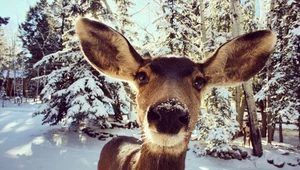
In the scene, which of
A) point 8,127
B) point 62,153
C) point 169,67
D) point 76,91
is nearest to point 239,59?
point 169,67

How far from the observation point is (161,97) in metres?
2.20

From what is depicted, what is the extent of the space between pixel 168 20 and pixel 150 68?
11.1 metres

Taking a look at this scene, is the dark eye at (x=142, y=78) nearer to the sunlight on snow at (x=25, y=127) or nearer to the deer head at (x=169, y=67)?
the deer head at (x=169, y=67)

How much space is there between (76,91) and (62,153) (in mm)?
3039

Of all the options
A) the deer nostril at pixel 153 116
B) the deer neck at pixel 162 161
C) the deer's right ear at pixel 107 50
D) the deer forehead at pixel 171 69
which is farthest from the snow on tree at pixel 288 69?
the deer nostril at pixel 153 116

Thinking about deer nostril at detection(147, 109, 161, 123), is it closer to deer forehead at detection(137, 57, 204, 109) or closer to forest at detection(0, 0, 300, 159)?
deer forehead at detection(137, 57, 204, 109)

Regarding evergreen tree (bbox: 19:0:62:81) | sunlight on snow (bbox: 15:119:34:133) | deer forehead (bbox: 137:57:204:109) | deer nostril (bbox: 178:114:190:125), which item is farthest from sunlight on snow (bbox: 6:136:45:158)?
evergreen tree (bbox: 19:0:62:81)

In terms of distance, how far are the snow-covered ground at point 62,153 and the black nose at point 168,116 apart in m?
6.64

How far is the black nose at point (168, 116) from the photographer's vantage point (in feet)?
6.40

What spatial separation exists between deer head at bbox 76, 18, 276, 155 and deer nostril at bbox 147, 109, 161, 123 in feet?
0.25

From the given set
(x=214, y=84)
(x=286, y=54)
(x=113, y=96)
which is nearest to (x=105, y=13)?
(x=113, y=96)

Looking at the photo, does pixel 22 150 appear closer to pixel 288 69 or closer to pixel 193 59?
pixel 193 59

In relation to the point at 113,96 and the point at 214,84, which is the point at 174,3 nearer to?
the point at 113,96

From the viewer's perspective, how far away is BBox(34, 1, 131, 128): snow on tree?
11.9m
